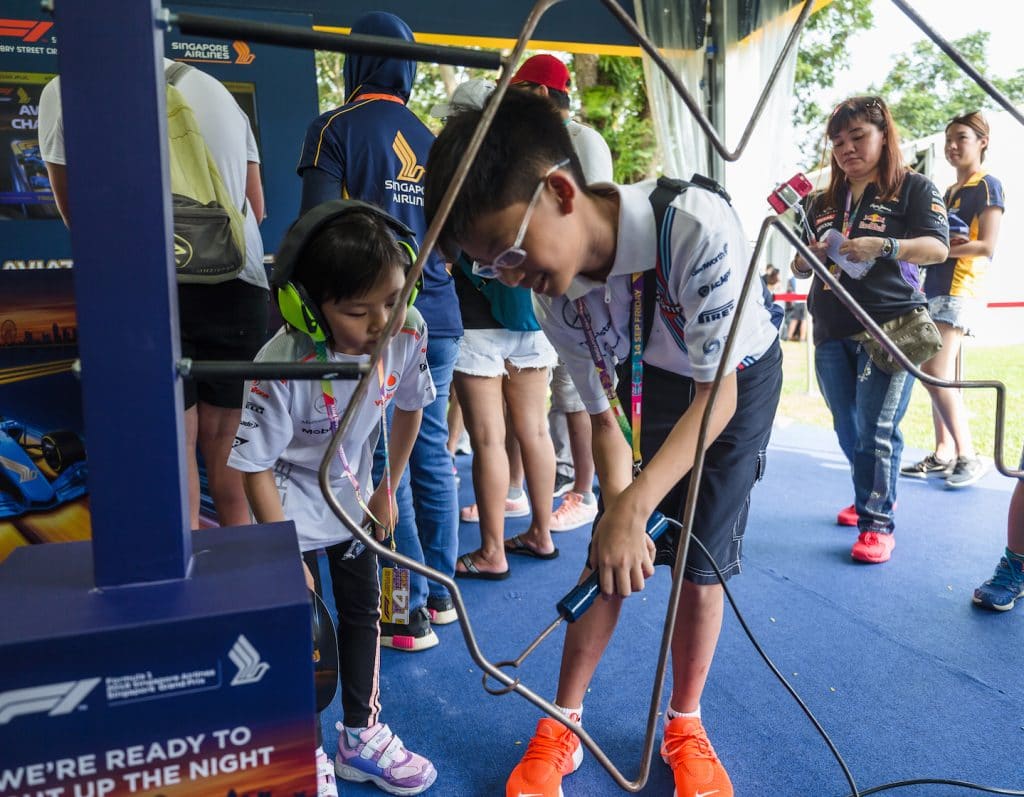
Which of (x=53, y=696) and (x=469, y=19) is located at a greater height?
(x=469, y=19)

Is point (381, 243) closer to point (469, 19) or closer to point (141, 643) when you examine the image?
point (141, 643)

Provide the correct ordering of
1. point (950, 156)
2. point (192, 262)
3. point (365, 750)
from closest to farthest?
point (365, 750) → point (192, 262) → point (950, 156)

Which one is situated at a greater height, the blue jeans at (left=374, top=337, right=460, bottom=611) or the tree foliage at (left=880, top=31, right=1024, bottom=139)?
the tree foliage at (left=880, top=31, right=1024, bottom=139)

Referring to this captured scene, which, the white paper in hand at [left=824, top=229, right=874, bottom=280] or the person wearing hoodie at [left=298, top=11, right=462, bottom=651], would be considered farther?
the white paper in hand at [left=824, top=229, right=874, bottom=280]

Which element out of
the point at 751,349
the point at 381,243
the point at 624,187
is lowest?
the point at 751,349

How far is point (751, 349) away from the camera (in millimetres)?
1252

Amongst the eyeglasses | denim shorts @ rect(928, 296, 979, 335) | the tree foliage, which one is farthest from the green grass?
the tree foliage

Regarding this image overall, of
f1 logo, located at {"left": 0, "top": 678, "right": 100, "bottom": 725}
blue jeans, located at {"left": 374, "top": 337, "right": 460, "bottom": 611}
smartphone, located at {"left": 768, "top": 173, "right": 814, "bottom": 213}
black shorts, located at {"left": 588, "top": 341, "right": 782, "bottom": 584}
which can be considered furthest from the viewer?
blue jeans, located at {"left": 374, "top": 337, "right": 460, "bottom": 611}

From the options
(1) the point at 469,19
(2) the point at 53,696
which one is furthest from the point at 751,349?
(1) the point at 469,19

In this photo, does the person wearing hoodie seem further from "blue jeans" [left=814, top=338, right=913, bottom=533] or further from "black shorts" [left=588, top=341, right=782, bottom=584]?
"blue jeans" [left=814, top=338, right=913, bottom=533]

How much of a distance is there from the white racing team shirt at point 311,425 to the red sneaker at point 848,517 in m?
1.88

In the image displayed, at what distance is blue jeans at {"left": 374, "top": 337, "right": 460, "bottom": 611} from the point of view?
1843 mm

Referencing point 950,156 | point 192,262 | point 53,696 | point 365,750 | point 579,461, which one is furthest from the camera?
point 950,156

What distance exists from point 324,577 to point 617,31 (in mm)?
3019
